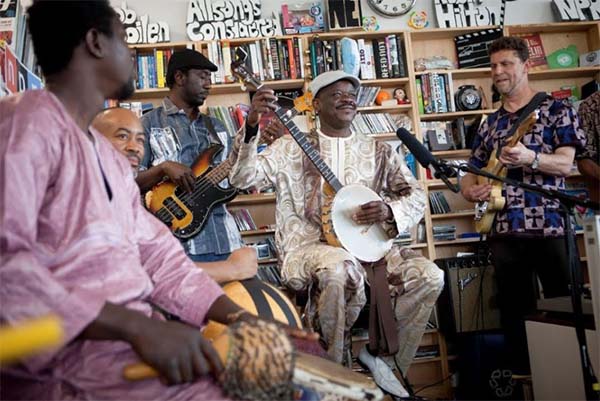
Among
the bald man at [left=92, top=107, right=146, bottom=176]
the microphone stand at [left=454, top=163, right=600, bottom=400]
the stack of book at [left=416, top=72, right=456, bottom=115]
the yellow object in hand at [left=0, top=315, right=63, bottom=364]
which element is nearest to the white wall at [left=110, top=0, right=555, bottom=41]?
the stack of book at [left=416, top=72, right=456, bottom=115]

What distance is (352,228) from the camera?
3.13 m

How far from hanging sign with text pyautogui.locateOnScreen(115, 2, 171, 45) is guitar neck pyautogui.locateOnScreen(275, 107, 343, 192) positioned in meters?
2.30

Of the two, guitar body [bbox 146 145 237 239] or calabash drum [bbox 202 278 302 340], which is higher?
guitar body [bbox 146 145 237 239]

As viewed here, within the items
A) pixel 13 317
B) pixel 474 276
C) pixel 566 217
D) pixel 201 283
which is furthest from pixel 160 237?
pixel 474 276

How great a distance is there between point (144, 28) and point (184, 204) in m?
2.56

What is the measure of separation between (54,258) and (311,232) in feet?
7.29

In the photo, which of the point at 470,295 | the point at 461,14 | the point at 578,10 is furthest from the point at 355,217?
the point at 578,10

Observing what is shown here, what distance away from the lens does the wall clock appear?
5.42 m

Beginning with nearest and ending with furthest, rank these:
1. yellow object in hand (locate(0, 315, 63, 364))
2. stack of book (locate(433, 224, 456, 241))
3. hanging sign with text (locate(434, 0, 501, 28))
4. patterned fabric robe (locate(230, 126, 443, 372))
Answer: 1. yellow object in hand (locate(0, 315, 63, 364))
2. patterned fabric robe (locate(230, 126, 443, 372))
3. stack of book (locate(433, 224, 456, 241))
4. hanging sign with text (locate(434, 0, 501, 28))

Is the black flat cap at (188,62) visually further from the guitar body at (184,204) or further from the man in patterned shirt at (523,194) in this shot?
the man in patterned shirt at (523,194)

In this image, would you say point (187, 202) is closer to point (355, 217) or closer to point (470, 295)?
point (355, 217)

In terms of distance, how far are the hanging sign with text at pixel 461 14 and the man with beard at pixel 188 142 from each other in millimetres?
2716

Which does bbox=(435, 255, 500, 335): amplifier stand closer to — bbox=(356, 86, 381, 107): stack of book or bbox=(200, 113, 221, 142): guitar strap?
bbox=(356, 86, 381, 107): stack of book

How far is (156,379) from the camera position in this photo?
1126mm
